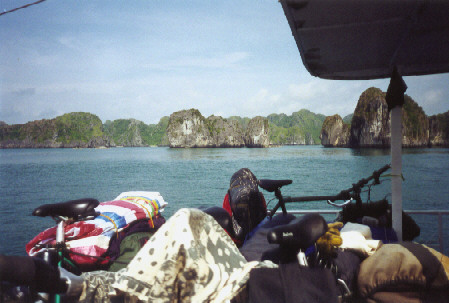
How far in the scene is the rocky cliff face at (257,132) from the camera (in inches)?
6235

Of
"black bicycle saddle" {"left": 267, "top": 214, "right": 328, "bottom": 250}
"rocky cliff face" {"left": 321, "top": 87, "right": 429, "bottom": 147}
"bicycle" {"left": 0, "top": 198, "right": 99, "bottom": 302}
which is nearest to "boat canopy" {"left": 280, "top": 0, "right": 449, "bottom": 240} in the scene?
"black bicycle saddle" {"left": 267, "top": 214, "right": 328, "bottom": 250}

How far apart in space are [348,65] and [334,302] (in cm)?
317

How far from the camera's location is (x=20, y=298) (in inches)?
54.1

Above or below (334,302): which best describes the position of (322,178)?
below

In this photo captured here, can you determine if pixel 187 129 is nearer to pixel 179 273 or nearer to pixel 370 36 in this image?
pixel 370 36

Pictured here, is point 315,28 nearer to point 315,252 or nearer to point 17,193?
point 315,252

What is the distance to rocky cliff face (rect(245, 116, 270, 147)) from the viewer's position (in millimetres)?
158375

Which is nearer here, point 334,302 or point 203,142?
point 334,302

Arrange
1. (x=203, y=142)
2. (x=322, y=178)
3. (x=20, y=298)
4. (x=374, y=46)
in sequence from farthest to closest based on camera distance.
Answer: (x=203, y=142) < (x=322, y=178) < (x=374, y=46) < (x=20, y=298)

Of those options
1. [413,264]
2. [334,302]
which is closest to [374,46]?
[413,264]

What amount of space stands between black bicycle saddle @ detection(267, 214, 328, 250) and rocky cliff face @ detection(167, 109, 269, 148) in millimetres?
156948

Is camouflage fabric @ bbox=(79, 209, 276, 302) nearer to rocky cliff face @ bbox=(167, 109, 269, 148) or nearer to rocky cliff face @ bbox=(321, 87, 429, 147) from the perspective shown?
rocky cliff face @ bbox=(321, 87, 429, 147)

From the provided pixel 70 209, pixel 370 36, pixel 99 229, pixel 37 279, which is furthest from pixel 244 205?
pixel 37 279

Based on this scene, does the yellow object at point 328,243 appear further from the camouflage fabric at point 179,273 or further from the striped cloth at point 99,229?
the striped cloth at point 99,229
